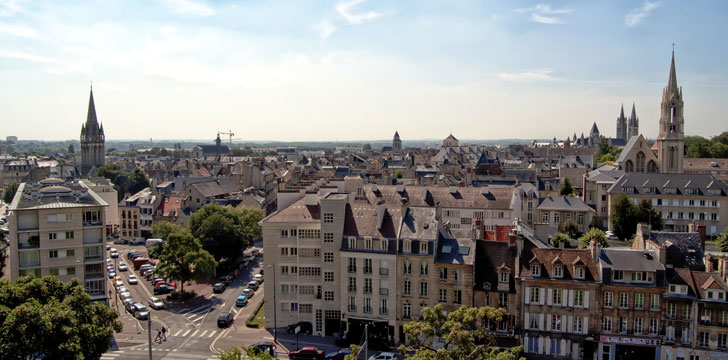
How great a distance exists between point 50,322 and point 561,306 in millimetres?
37040

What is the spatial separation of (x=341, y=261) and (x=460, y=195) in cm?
3669

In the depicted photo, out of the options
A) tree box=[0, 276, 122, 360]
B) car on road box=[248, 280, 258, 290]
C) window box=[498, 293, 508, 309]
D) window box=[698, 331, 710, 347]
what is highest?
tree box=[0, 276, 122, 360]

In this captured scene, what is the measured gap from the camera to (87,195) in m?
56.5

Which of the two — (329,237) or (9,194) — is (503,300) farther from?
(9,194)

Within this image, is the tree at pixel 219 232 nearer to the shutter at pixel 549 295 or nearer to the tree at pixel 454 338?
the tree at pixel 454 338

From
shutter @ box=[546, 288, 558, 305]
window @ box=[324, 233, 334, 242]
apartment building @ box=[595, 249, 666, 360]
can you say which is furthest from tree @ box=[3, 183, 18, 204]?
apartment building @ box=[595, 249, 666, 360]

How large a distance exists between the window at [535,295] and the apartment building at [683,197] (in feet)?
174

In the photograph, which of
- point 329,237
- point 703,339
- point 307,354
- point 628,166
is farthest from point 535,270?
point 628,166

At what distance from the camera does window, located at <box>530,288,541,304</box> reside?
4691 centimetres

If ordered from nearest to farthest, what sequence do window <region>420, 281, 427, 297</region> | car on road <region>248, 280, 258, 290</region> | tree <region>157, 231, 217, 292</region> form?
window <region>420, 281, 427, 297</region> < tree <region>157, 231, 217, 292</region> < car on road <region>248, 280, 258, 290</region>

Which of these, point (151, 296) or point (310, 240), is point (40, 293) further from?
point (151, 296)

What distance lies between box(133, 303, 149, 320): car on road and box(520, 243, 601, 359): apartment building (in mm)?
37958

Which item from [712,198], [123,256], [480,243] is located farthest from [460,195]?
[123,256]

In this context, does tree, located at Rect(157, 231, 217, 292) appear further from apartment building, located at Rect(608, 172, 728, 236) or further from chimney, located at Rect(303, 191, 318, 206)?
apartment building, located at Rect(608, 172, 728, 236)
